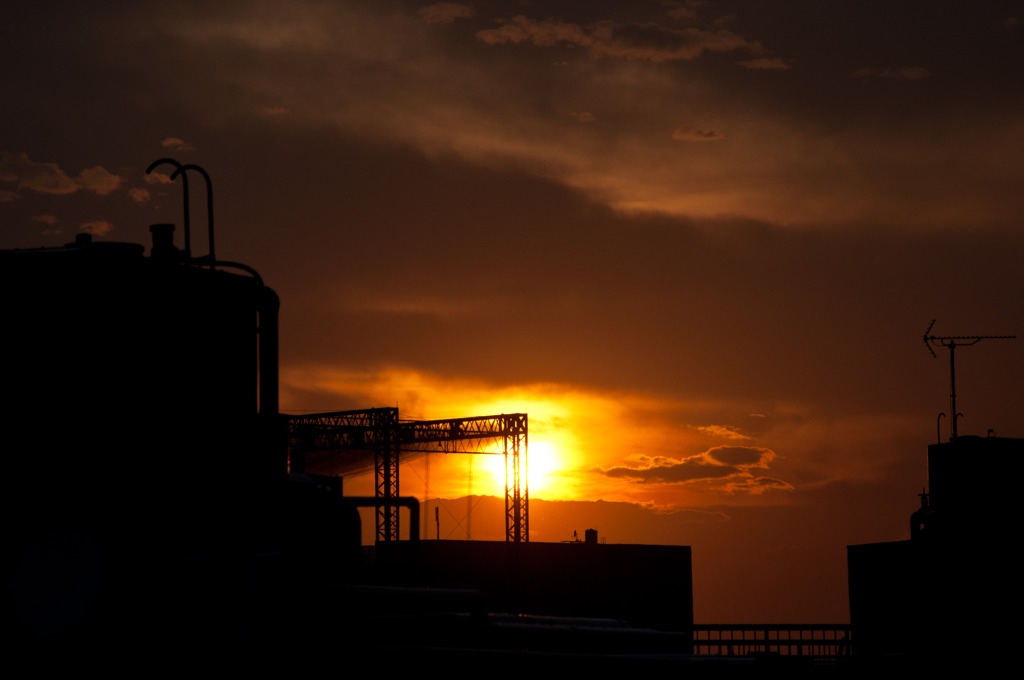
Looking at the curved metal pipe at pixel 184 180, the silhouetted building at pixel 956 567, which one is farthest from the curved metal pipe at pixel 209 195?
the silhouetted building at pixel 956 567

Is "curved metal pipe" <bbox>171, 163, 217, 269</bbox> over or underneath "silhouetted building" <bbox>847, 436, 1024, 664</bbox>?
over

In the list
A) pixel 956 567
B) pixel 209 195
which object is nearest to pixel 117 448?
pixel 209 195

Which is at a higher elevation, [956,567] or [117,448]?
[117,448]

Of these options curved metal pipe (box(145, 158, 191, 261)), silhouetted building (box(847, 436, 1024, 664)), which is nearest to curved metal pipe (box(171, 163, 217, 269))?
curved metal pipe (box(145, 158, 191, 261))

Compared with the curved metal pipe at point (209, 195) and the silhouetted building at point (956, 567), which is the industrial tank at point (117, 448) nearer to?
the curved metal pipe at point (209, 195)

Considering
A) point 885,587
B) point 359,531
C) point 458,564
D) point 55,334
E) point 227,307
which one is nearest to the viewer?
point 55,334

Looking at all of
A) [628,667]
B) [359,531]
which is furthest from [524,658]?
[359,531]

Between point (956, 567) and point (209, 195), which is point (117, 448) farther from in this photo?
point (956, 567)

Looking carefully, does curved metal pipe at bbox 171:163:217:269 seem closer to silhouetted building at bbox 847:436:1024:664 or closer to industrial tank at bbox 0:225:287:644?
industrial tank at bbox 0:225:287:644

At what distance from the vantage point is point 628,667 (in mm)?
15398

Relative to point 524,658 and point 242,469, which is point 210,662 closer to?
point 242,469

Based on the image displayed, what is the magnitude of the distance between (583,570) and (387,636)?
51461 mm

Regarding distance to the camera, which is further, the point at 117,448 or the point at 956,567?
the point at 956,567

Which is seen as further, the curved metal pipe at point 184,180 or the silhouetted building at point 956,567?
the silhouetted building at point 956,567
